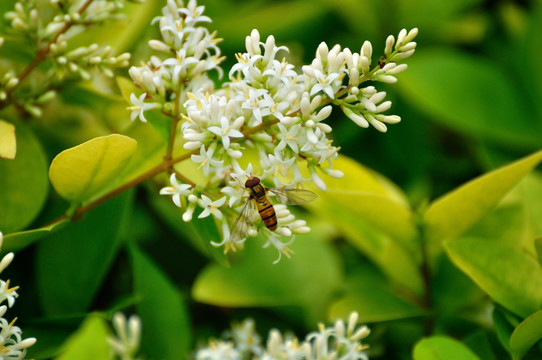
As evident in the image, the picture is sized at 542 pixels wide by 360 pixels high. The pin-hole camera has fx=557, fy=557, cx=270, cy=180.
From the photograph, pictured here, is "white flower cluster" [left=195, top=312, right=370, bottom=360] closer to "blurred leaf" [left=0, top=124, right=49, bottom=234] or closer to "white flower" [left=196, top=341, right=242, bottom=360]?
"white flower" [left=196, top=341, right=242, bottom=360]

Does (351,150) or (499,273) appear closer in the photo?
(499,273)

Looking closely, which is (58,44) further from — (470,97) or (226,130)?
(470,97)

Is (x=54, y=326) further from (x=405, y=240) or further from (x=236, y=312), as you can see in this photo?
(x=405, y=240)

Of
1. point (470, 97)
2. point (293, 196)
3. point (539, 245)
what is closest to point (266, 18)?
point (470, 97)

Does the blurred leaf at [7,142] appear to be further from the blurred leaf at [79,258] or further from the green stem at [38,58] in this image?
the blurred leaf at [79,258]

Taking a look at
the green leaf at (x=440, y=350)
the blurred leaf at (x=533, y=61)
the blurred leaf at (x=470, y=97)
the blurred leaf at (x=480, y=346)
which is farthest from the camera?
the blurred leaf at (x=533, y=61)

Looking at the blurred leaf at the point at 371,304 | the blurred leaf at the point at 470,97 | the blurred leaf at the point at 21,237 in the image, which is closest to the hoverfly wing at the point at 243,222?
the blurred leaf at the point at 21,237

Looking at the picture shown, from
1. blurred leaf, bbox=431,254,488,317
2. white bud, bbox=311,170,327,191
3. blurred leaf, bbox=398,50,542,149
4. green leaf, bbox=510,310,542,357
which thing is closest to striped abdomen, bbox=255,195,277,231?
white bud, bbox=311,170,327,191

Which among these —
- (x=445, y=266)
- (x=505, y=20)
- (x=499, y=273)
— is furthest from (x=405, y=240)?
(x=505, y=20)
